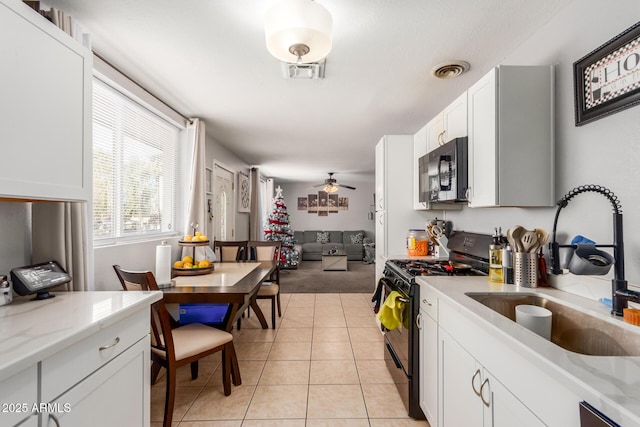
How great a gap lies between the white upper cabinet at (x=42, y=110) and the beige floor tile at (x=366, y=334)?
258cm

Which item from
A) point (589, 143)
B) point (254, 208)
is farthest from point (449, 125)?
point (254, 208)

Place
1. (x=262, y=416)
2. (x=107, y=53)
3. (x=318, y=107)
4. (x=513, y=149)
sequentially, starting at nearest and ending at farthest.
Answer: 1. (x=513, y=149)
2. (x=262, y=416)
3. (x=107, y=53)
4. (x=318, y=107)

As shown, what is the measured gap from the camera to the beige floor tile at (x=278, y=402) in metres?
1.83

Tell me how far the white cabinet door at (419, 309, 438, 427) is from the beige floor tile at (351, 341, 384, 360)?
85 cm

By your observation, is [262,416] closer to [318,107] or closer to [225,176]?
[318,107]

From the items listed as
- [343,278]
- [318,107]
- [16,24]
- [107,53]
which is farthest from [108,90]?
[343,278]

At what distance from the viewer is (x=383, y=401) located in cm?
196

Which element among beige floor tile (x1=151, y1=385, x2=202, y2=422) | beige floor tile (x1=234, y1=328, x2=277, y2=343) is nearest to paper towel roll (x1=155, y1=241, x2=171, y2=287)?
beige floor tile (x1=151, y1=385, x2=202, y2=422)

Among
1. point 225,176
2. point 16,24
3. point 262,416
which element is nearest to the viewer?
point 16,24

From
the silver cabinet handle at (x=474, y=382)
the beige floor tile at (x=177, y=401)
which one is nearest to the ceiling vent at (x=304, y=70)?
the silver cabinet handle at (x=474, y=382)

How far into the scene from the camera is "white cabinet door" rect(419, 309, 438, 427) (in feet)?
5.06

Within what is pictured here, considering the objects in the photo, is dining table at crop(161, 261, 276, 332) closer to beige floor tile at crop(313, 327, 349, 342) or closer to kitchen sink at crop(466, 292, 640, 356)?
beige floor tile at crop(313, 327, 349, 342)

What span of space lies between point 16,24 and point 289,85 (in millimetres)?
1676

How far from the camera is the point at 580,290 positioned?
53.1 inches
